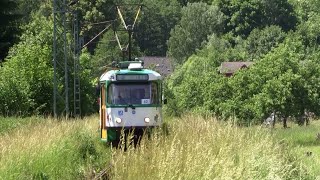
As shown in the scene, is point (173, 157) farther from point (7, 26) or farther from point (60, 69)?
point (7, 26)

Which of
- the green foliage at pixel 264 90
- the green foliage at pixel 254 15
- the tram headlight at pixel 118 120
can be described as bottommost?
the green foliage at pixel 264 90

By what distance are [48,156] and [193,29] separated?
89754mm

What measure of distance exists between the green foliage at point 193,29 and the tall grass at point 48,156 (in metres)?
83.5

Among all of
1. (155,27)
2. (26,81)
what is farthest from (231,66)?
(26,81)

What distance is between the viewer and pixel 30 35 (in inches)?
1713

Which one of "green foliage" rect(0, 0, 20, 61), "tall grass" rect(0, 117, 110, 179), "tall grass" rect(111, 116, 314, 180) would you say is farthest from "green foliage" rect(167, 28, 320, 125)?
"tall grass" rect(111, 116, 314, 180)

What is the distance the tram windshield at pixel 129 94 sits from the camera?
20.8m

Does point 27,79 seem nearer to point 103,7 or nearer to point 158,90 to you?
point 158,90

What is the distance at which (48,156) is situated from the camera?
1324cm

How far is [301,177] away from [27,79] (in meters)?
24.0

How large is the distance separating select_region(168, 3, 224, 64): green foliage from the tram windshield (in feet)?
263

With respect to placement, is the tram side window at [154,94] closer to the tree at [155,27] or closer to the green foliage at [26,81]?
the green foliage at [26,81]

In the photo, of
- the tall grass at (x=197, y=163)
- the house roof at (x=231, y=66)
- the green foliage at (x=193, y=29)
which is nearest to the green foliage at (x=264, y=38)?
the green foliage at (x=193, y=29)

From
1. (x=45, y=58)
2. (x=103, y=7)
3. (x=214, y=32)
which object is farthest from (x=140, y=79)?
(x=214, y=32)
